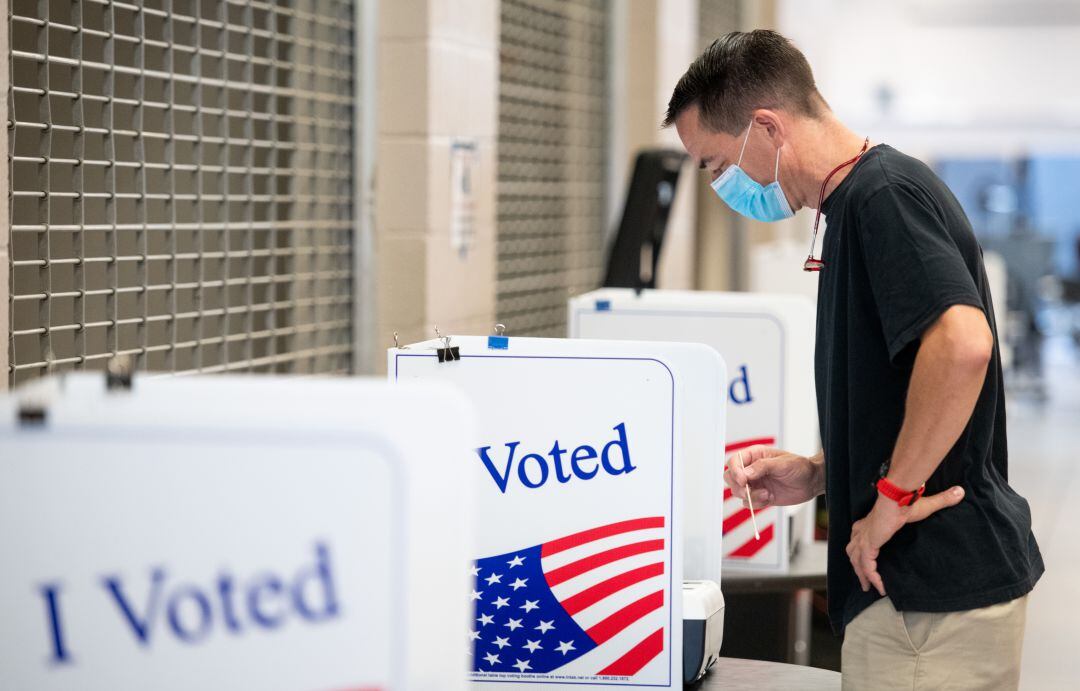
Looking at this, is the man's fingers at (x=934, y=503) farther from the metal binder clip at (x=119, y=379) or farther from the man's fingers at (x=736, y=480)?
the metal binder clip at (x=119, y=379)

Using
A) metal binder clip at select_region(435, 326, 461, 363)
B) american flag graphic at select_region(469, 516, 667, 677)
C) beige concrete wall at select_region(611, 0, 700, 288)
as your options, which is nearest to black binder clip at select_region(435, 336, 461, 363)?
metal binder clip at select_region(435, 326, 461, 363)

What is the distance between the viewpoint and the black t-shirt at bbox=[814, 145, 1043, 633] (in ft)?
5.28

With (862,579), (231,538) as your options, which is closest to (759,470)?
(862,579)

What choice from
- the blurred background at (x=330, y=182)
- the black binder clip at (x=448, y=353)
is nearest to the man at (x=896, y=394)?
the black binder clip at (x=448, y=353)

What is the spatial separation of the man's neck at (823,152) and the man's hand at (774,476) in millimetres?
409

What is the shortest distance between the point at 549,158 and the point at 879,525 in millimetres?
3643

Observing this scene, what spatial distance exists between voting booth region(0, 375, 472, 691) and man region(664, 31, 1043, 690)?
2.31 ft

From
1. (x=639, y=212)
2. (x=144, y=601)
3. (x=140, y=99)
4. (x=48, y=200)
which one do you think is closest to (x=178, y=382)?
(x=144, y=601)

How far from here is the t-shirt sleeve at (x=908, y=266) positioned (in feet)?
5.14

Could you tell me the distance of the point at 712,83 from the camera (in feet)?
5.97

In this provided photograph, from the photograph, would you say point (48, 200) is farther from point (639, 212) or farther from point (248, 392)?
point (639, 212)

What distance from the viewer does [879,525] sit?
165 centimetres

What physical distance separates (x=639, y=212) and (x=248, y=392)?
3150 mm

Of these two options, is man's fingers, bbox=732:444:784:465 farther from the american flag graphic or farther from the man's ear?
the man's ear
